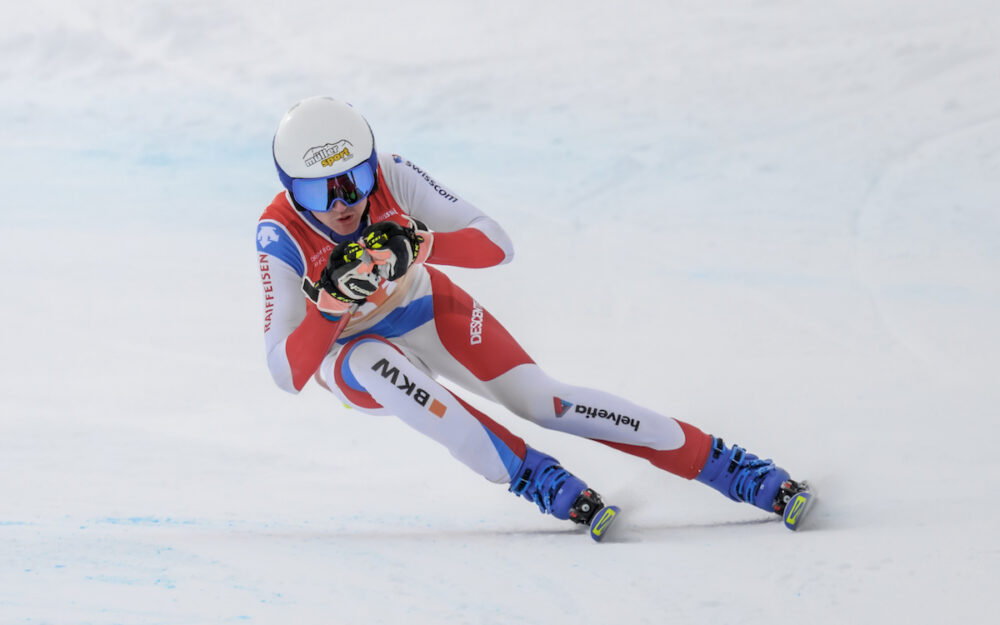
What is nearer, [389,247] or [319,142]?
[389,247]

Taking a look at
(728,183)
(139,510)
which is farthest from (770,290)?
(139,510)

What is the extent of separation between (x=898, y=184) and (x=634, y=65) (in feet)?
9.61

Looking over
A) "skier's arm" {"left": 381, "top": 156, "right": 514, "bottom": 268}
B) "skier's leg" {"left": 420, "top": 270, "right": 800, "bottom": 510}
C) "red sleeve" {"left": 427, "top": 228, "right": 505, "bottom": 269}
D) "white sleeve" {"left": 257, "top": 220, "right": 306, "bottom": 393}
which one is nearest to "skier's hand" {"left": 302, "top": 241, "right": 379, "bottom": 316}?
"white sleeve" {"left": 257, "top": 220, "right": 306, "bottom": 393}

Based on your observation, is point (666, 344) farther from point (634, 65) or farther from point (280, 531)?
point (634, 65)

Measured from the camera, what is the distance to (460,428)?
10.8 ft

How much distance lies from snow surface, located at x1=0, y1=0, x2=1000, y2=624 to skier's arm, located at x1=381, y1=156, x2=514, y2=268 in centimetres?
99

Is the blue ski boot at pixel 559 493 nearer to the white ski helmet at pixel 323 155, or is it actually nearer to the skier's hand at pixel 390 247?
the skier's hand at pixel 390 247

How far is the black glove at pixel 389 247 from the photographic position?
3.14 meters

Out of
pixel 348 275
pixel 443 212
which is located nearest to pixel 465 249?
pixel 443 212

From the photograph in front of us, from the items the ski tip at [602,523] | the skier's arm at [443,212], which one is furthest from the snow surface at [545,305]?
the skier's arm at [443,212]

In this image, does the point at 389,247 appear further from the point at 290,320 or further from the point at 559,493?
the point at 559,493

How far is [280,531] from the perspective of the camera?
3.65 meters

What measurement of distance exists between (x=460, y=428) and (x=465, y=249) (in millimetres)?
630

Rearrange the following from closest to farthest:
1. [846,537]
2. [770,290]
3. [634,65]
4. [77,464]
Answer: [846,537]
[77,464]
[770,290]
[634,65]
